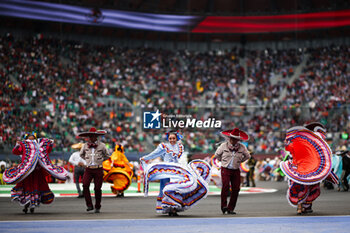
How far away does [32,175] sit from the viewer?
13422mm

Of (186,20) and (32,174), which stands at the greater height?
A: (186,20)

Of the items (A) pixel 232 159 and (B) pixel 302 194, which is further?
(A) pixel 232 159

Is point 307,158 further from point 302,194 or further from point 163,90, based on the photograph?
point 163,90

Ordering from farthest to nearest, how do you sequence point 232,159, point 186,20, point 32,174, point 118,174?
point 186,20 → point 118,174 → point 32,174 → point 232,159

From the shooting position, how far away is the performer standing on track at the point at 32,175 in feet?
43.0

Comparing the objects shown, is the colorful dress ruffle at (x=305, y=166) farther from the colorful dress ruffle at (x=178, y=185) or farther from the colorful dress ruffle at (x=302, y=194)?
the colorful dress ruffle at (x=178, y=185)

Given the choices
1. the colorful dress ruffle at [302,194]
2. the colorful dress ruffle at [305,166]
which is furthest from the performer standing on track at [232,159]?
the colorful dress ruffle at [302,194]

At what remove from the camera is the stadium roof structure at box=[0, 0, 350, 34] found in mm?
41812

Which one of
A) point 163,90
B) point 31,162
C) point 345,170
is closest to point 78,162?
point 31,162

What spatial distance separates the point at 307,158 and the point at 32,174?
20.7 ft

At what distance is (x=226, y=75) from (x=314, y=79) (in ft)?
22.7

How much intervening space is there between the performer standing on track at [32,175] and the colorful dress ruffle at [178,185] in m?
2.74

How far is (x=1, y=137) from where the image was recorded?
30484 millimetres

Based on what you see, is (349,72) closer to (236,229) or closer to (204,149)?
(204,149)
